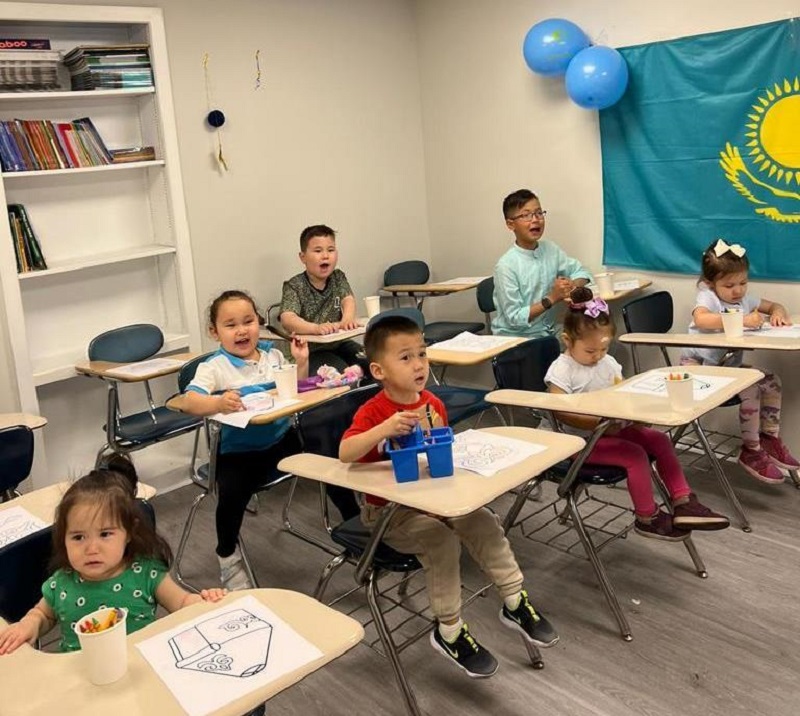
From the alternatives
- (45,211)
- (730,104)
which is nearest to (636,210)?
(730,104)

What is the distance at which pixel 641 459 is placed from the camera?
288 cm

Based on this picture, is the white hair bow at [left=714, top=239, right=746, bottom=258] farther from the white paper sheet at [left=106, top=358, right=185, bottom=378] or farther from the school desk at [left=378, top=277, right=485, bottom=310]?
the white paper sheet at [left=106, top=358, right=185, bottom=378]

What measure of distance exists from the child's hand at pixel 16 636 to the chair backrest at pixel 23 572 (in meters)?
0.18

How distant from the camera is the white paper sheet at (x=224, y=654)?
1.39 metres

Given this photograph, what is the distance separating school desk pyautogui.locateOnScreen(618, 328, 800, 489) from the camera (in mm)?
3367

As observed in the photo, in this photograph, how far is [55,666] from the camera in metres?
1.52

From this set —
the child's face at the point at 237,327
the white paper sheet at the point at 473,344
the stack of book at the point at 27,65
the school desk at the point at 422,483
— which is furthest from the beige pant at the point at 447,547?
the stack of book at the point at 27,65

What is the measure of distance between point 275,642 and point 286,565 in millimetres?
2061

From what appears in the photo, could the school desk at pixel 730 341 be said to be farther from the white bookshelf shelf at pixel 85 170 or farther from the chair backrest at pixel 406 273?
the white bookshelf shelf at pixel 85 170

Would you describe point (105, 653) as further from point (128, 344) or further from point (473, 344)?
point (128, 344)

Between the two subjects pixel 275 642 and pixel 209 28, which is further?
pixel 209 28

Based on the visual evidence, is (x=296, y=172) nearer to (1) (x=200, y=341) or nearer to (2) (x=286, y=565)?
(1) (x=200, y=341)

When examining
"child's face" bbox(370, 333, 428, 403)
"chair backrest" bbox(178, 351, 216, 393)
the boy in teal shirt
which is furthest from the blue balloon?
"child's face" bbox(370, 333, 428, 403)

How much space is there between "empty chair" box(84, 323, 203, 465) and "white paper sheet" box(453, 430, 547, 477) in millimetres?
1858
